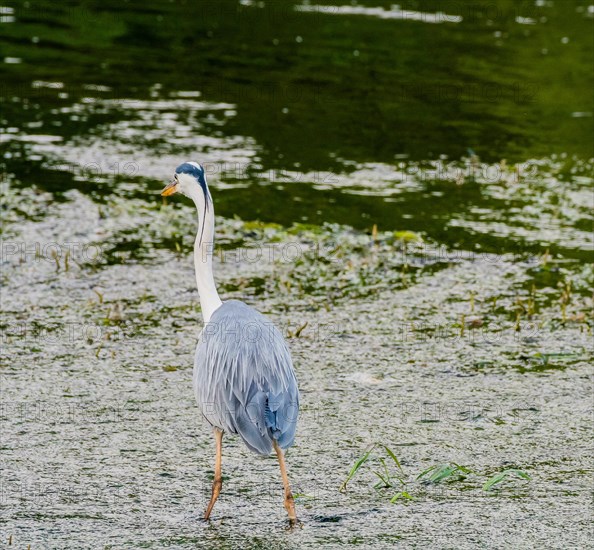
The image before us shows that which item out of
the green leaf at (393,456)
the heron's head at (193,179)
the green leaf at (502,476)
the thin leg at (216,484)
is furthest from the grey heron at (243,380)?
the green leaf at (502,476)

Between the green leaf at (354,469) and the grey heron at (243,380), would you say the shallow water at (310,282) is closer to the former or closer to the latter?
the green leaf at (354,469)

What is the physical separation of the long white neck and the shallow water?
2.45 feet

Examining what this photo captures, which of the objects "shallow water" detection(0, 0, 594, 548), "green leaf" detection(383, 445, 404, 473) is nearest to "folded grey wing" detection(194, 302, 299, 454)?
"shallow water" detection(0, 0, 594, 548)

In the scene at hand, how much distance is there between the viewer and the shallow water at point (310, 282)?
4.92 m

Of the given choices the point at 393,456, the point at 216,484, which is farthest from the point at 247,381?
the point at 393,456

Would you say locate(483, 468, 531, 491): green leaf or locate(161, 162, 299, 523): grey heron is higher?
locate(161, 162, 299, 523): grey heron

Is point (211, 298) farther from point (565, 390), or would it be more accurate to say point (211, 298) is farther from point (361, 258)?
point (361, 258)

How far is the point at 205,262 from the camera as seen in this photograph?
17.6ft

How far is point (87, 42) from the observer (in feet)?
50.6

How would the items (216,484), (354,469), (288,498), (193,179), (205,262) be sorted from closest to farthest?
(288,498)
(216,484)
(354,469)
(205,262)
(193,179)

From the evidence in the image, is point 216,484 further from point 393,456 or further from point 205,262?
point 205,262

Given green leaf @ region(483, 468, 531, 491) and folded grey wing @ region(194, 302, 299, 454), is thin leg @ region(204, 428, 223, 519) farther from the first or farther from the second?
green leaf @ region(483, 468, 531, 491)

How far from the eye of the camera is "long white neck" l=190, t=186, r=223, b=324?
5.36 metres

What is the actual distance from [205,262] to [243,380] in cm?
81
